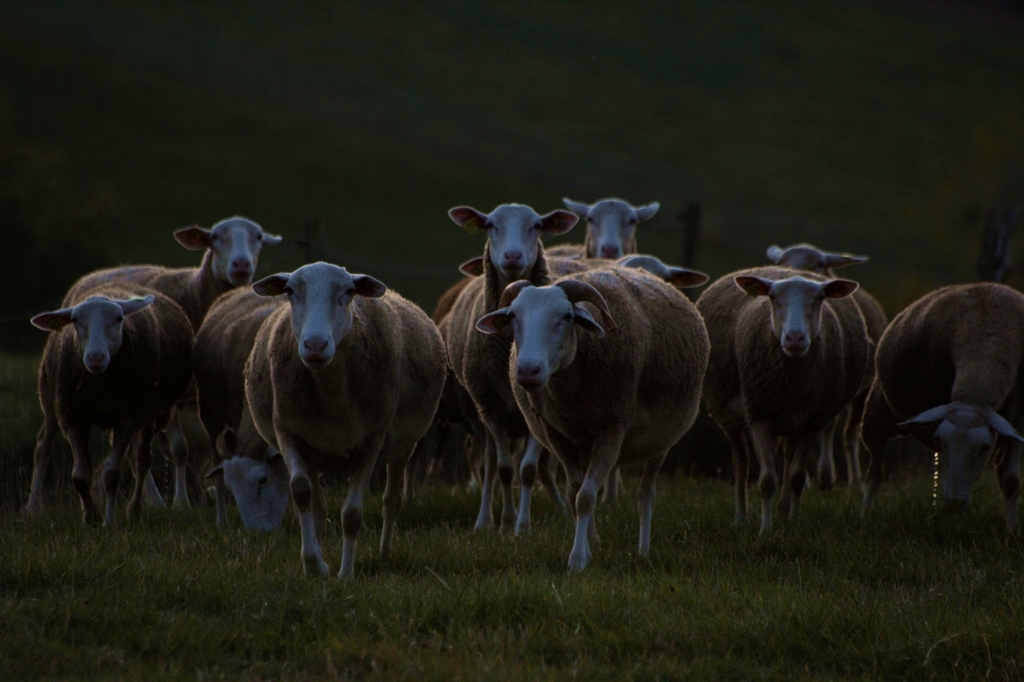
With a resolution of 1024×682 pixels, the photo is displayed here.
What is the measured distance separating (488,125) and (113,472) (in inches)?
2100

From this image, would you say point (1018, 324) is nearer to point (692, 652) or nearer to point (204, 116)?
point (692, 652)

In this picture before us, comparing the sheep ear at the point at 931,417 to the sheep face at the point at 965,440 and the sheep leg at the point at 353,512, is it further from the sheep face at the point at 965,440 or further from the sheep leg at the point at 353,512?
the sheep leg at the point at 353,512

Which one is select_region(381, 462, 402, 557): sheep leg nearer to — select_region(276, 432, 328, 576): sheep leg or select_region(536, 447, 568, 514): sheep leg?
select_region(276, 432, 328, 576): sheep leg

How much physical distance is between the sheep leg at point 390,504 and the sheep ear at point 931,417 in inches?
128

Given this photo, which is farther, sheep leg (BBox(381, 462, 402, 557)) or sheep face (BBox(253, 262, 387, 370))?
sheep leg (BBox(381, 462, 402, 557))

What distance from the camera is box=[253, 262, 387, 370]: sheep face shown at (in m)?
5.52

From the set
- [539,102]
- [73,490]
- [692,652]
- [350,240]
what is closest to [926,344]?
[692,652]

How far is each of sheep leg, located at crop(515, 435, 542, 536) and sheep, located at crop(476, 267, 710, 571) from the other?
0.64m

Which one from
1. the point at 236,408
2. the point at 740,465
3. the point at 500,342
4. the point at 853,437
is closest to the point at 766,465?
the point at 740,465

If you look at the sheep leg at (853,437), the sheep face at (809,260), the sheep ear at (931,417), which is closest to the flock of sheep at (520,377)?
the sheep ear at (931,417)

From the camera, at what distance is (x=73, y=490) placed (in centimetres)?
858

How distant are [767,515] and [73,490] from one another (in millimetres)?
5160

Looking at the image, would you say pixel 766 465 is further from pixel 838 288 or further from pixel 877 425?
pixel 877 425

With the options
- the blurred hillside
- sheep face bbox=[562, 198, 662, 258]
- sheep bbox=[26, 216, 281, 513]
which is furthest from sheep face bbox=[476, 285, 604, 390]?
the blurred hillside
